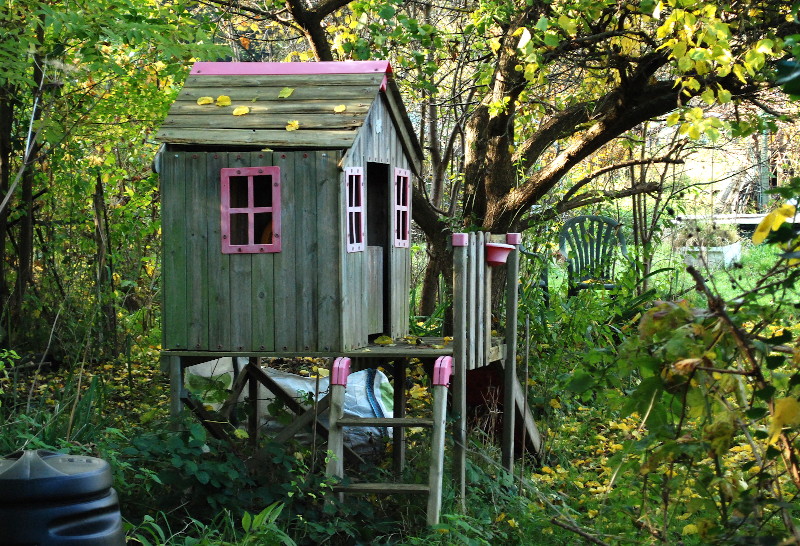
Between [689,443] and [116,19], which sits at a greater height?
[116,19]

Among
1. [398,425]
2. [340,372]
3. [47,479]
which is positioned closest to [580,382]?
[47,479]

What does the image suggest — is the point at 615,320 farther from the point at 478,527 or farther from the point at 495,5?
the point at 478,527

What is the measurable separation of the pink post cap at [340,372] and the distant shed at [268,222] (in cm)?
10

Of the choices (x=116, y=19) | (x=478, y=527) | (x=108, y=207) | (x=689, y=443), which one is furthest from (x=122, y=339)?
(x=689, y=443)

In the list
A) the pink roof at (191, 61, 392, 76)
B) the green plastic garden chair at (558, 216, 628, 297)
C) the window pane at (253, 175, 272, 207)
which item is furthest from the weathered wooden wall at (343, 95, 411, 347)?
the green plastic garden chair at (558, 216, 628, 297)

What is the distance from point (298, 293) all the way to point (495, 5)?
10.2 ft

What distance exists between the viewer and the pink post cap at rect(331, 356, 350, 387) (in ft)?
17.9

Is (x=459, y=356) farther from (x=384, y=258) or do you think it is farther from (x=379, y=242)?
(x=379, y=242)

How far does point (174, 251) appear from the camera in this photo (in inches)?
225

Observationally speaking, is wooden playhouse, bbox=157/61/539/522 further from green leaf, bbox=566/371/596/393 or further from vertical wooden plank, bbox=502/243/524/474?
green leaf, bbox=566/371/596/393

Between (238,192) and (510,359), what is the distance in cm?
229

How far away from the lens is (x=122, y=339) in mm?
9344

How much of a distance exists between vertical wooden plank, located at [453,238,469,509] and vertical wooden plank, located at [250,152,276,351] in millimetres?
1127

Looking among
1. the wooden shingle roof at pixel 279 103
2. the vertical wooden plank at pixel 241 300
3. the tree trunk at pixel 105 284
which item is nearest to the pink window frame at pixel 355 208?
the wooden shingle roof at pixel 279 103
